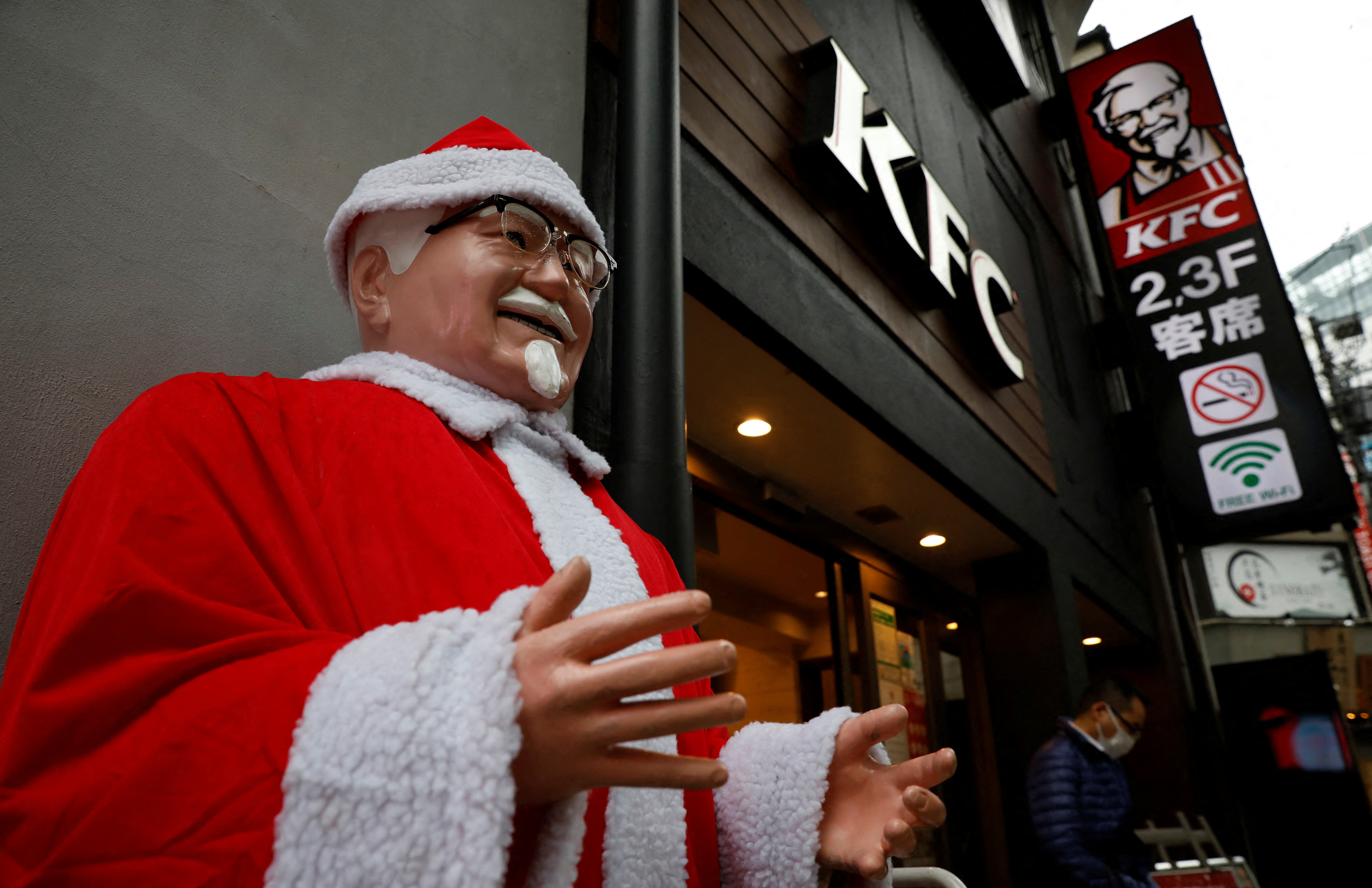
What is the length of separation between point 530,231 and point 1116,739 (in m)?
4.47

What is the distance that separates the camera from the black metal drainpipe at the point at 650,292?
5.98 feet

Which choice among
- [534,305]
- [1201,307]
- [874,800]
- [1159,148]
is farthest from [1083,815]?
[1159,148]

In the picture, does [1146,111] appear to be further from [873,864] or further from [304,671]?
[304,671]

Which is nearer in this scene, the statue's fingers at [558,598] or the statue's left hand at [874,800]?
the statue's fingers at [558,598]

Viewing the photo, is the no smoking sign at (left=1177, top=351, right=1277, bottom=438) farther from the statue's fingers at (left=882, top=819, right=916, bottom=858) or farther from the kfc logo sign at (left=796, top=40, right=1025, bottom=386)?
the statue's fingers at (left=882, top=819, right=916, bottom=858)

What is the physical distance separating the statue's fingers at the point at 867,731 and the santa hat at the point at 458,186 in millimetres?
920

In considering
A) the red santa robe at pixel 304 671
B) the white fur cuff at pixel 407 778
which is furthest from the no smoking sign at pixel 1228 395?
the white fur cuff at pixel 407 778

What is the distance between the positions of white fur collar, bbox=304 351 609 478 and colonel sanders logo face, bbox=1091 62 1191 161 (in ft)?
30.0

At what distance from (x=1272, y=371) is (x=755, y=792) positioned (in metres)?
8.00

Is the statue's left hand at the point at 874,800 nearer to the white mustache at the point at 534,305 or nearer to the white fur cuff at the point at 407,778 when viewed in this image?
the white fur cuff at the point at 407,778

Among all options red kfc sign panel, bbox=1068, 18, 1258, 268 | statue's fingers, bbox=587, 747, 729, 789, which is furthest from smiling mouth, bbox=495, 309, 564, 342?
red kfc sign panel, bbox=1068, 18, 1258, 268

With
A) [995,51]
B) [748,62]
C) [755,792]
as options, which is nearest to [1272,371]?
[995,51]

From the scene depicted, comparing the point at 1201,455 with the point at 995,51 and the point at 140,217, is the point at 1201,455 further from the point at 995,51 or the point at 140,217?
the point at 140,217

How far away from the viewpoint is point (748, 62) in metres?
3.51
